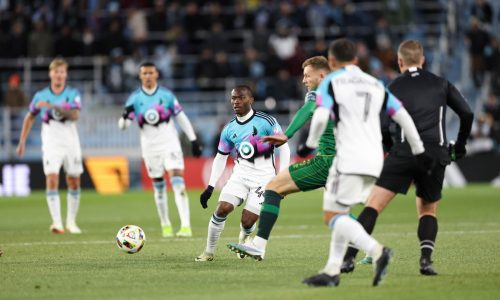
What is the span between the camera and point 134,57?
31000 millimetres

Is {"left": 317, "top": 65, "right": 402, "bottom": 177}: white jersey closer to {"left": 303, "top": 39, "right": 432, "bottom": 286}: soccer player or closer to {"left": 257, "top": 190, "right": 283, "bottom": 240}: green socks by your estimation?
{"left": 303, "top": 39, "right": 432, "bottom": 286}: soccer player

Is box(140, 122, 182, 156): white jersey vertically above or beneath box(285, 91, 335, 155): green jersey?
beneath

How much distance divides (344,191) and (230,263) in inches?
113

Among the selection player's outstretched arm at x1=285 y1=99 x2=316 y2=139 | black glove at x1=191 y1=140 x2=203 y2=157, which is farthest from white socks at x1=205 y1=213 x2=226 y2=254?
black glove at x1=191 y1=140 x2=203 y2=157

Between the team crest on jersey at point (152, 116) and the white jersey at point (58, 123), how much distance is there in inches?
65.1

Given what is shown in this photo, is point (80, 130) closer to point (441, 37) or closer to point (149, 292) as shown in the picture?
point (441, 37)

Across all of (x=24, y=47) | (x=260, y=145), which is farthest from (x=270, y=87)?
(x=260, y=145)

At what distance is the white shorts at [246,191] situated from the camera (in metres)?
12.2

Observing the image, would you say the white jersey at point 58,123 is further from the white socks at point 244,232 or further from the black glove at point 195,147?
the white socks at point 244,232

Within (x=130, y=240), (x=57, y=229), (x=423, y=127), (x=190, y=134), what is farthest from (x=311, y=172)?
(x=57, y=229)

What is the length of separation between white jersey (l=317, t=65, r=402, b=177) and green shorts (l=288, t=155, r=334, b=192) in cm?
174

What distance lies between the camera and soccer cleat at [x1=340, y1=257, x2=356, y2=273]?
1055 centimetres

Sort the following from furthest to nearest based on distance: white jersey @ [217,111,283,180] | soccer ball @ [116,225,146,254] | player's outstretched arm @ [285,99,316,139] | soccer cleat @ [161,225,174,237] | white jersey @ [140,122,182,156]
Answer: white jersey @ [140,122,182,156]
soccer cleat @ [161,225,174,237]
soccer ball @ [116,225,146,254]
white jersey @ [217,111,283,180]
player's outstretched arm @ [285,99,316,139]

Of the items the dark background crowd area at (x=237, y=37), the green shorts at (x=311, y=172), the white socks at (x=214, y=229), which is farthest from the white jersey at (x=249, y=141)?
the dark background crowd area at (x=237, y=37)
